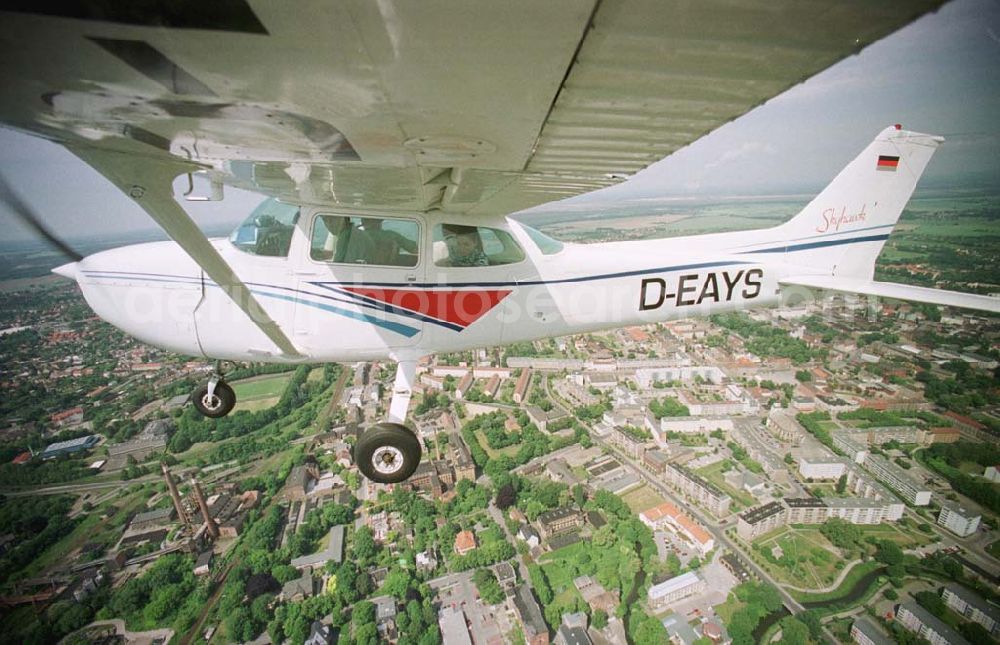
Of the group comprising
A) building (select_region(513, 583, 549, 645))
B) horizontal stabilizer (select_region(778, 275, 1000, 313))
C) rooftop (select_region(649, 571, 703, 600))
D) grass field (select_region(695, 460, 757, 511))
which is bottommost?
building (select_region(513, 583, 549, 645))

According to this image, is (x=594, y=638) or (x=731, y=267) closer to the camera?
(x=731, y=267)

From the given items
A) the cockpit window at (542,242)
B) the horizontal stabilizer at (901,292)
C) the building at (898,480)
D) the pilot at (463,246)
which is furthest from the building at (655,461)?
the pilot at (463,246)

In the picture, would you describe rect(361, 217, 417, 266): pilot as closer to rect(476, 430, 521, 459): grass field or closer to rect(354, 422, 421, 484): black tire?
rect(354, 422, 421, 484): black tire

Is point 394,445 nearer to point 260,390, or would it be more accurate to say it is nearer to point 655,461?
point 655,461

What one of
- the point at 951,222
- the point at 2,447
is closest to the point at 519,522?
the point at 2,447

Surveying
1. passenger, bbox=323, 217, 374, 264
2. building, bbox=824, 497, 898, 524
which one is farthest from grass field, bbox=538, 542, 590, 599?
passenger, bbox=323, 217, 374, 264

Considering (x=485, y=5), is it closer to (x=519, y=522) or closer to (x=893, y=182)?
(x=893, y=182)

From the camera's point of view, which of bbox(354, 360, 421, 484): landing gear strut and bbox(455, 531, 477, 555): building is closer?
bbox(354, 360, 421, 484): landing gear strut
